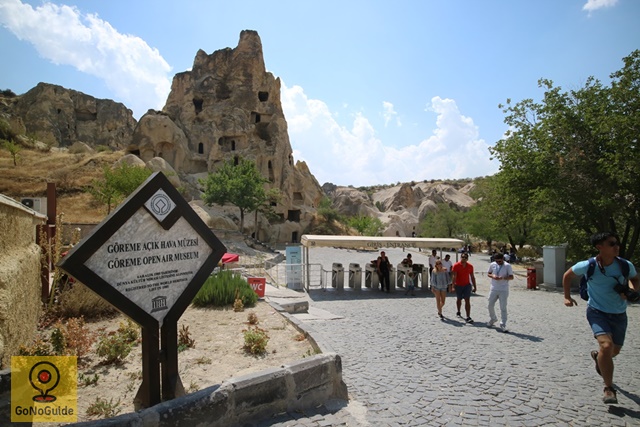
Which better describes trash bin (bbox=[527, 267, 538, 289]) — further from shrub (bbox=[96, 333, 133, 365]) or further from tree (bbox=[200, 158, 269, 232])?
tree (bbox=[200, 158, 269, 232])

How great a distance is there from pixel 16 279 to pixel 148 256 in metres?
2.68

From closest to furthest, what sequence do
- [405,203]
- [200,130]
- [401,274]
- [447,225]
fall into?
[401,274], [447,225], [200,130], [405,203]

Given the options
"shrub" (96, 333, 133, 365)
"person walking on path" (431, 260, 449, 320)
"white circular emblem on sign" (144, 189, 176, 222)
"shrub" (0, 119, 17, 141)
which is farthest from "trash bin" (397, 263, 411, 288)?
"shrub" (0, 119, 17, 141)

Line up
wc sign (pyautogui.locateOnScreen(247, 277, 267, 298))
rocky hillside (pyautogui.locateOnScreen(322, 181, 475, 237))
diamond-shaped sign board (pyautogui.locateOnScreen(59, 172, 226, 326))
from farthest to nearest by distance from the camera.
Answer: rocky hillside (pyautogui.locateOnScreen(322, 181, 475, 237)), wc sign (pyautogui.locateOnScreen(247, 277, 267, 298)), diamond-shaped sign board (pyautogui.locateOnScreen(59, 172, 226, 326))

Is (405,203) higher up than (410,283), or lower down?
higher up

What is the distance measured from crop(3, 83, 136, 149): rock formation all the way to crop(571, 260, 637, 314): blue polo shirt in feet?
201

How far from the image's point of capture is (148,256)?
3.71 meters

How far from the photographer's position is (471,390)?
4.55m

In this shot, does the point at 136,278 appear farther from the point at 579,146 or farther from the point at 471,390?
the point at 579,146

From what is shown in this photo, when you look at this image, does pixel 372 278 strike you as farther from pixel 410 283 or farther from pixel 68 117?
pixel 68 117

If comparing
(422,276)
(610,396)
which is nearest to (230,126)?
(422,276)

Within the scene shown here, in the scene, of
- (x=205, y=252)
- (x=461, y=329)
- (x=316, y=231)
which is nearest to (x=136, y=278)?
(x=205, y=252)

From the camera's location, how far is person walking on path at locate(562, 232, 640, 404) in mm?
4262

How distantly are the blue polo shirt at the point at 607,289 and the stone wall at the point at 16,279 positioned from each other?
6.96 meters
